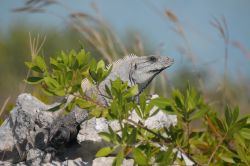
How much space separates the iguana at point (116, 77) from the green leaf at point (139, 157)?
97 centimetres

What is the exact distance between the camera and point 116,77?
449 centimetres

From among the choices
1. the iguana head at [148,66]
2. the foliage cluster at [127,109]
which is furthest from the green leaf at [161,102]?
the iguana head at [148,66]

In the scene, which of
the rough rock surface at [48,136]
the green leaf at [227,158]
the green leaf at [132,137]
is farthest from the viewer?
the rough rock surface at [48,136]

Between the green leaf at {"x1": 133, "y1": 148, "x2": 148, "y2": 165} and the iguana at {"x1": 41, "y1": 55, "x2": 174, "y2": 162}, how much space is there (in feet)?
3.18

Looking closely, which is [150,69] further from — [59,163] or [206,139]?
[59,163]

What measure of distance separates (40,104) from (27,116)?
17 centimetres

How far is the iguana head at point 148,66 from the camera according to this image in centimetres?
525

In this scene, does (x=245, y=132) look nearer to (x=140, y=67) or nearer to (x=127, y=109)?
(x=127, y=109)

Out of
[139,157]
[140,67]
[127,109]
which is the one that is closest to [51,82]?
[127,109]

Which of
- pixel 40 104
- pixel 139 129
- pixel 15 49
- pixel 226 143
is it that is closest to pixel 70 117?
pixel 40 104

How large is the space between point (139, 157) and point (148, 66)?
6.98 feet

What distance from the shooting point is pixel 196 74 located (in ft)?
23.2

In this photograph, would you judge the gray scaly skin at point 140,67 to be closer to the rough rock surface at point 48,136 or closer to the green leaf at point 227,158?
the rough rock surface at point 48,136

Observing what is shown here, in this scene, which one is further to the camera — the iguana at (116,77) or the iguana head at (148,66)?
the iguana head at (148,66)
